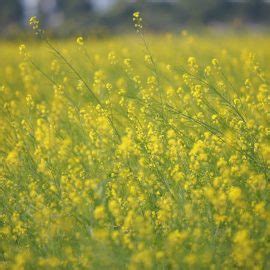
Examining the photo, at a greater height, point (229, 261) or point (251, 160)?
point (251, 160)

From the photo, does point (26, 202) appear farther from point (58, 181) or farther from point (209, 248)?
point (209, 248)

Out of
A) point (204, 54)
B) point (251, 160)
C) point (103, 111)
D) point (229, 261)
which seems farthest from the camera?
point (204, 54)

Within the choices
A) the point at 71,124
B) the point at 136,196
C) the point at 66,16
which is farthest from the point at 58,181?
the point at 66,16

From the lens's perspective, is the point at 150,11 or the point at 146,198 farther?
the point at 150,11

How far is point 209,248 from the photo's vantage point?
103 inches

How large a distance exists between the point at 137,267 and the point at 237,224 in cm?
67

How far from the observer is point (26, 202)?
3.24 metres

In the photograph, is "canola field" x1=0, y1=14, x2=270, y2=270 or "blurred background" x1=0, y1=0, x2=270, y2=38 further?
"blurred background" x1=0, y1=0, x2=270, y2=38

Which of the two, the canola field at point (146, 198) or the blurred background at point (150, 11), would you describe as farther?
the blurred background at point (150, 11)

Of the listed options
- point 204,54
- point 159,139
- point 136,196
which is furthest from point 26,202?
point 204,54

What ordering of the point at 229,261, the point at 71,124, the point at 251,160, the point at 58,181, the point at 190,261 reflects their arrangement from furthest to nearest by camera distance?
the point at 71,124 → the point at 58,181 → the point at 251,160 → the point at 229,261 → the point at 190,261

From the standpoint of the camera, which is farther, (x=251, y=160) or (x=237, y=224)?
(x=251, y=160)

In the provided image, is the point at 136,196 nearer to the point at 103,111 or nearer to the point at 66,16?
the point at 103,111

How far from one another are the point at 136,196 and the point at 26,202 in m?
0.68
